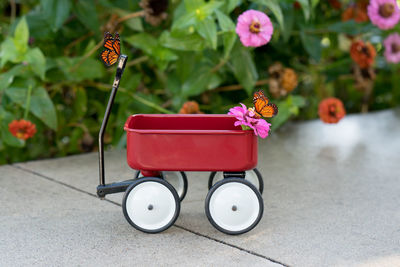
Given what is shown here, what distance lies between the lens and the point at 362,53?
3039 millimetres

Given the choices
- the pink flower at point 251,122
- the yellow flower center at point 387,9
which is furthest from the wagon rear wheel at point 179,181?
the yellow flower center at point 387,9

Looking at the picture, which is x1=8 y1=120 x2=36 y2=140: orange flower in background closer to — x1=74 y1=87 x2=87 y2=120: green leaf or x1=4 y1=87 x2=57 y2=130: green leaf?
x1=4 y1=87 x2=57 y2=130: green leaf

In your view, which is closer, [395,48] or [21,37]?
[21,37]

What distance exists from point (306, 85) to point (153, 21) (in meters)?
1.62

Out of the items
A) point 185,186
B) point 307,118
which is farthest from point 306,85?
point 185,186

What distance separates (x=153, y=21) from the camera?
2.64 meters

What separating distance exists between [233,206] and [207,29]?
0.90 metres

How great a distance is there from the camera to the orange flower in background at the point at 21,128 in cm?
245

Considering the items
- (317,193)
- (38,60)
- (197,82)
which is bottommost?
(317,193)

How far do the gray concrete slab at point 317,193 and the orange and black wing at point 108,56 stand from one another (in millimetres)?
572

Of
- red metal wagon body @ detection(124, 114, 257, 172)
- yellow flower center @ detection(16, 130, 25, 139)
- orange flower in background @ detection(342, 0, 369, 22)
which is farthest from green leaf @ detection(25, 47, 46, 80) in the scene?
orange flower in background @ detection(342, 0, 369, 22)

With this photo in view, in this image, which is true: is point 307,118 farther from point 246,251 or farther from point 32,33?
point 246,251

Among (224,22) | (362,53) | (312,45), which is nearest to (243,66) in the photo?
(224,22)

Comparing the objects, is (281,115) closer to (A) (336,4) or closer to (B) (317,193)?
(B) (317,193)
